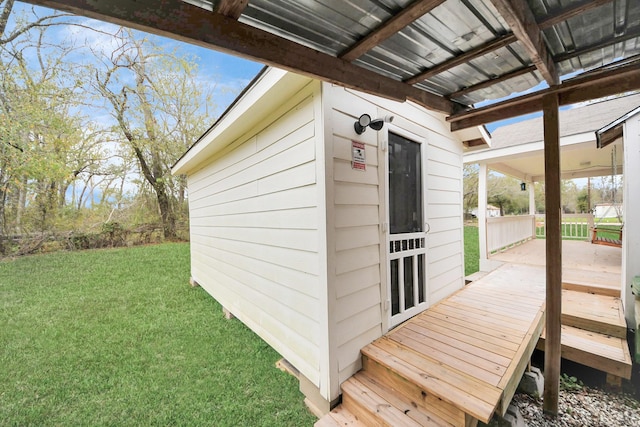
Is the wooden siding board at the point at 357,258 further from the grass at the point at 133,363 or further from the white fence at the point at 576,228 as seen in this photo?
the white fence at the point at 576,228

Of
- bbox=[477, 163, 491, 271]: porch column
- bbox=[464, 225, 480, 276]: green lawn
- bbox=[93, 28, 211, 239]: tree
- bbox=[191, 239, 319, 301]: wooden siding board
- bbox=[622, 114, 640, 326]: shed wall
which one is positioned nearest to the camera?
bbox=[191, 239, 319, 301]: wooden siding board

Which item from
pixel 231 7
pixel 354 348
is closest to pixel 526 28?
pixel 231 7

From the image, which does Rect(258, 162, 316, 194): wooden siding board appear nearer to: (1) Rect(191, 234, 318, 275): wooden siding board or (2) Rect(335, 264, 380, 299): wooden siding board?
(1) Rect(191, 234, 318, 275): wooden siding board

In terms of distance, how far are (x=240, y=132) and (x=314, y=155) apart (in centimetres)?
176

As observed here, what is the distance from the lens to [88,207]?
439 inches

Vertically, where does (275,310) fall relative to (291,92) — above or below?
below

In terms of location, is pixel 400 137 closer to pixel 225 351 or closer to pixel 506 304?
pixel 506 304

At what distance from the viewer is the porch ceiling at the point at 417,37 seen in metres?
1.05

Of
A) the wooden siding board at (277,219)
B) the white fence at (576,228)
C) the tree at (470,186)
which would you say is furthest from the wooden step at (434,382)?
the tree at (470,186)

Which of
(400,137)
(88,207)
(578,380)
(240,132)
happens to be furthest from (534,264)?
(88,207)

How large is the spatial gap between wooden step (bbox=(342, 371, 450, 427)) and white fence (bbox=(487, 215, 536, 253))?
15.0ft

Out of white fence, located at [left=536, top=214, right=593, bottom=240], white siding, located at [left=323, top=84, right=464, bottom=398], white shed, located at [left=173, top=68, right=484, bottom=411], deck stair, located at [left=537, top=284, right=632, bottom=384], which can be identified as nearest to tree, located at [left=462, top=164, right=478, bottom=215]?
white fence, located at [left=536, top=214, right=593, bottom=240]

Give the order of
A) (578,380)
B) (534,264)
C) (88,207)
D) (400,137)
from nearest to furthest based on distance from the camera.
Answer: (578,380) < (400,137) < (534,264) < (88,207)

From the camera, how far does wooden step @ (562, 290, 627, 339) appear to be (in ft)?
8.84
